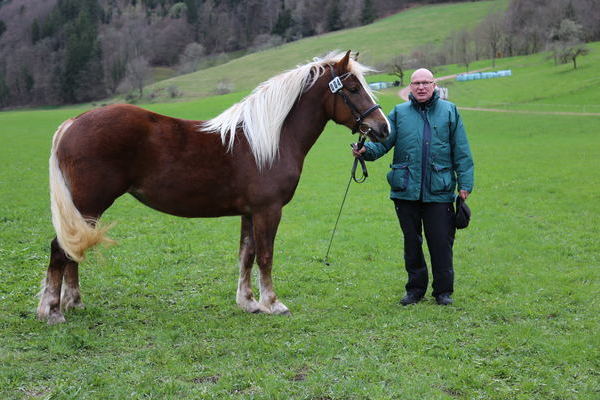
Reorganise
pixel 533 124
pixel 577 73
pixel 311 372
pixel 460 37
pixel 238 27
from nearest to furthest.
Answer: pixel 311 372
pixel 533 124
pixel 577 73
pixel 460 37
pixel 238 27

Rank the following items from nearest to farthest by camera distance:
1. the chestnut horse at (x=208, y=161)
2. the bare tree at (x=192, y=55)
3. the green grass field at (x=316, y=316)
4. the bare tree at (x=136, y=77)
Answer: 1. the green grass field at (x=316, y=316)
2. the chestnut horse at (x=208, y=161)
3. the bare tree at (x=136, y=77)
4. the bare tree at (x=192, y=55)

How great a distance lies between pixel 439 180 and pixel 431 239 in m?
0.67

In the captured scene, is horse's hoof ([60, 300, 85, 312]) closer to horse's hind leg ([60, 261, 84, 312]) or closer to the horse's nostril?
horse's hind leg ([60, 261, 84, 312])

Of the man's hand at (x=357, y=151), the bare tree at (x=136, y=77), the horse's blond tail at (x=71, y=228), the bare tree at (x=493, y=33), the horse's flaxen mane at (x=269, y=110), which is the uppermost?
the bare tree at (x=493, y=33)

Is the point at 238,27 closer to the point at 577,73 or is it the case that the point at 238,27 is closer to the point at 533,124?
the point at 577,73

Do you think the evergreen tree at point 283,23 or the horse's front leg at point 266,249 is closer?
the horse's front leg at point 266,249

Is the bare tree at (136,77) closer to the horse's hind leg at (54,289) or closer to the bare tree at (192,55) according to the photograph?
the bare tree at (192,55)

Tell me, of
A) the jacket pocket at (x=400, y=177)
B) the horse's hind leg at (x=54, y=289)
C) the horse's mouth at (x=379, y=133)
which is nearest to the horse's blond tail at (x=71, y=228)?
the horse's hind leg at (x=54, y=289)

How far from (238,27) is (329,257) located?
116208 mm

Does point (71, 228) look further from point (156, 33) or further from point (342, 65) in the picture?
point (156, 33)

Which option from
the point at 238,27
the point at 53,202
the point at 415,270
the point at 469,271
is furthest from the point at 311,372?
the point at 238,27

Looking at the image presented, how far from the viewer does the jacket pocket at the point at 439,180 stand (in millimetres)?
5355

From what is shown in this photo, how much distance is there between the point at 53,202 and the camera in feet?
15.6

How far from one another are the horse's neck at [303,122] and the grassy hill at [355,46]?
61.7 m
